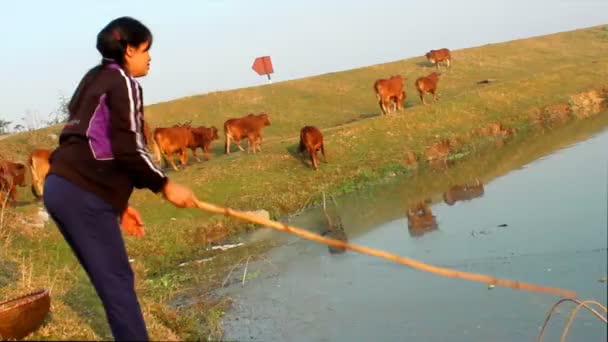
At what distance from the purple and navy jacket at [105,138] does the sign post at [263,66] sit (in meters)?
37.7

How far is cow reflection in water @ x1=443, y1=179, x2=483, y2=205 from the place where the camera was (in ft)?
45.0

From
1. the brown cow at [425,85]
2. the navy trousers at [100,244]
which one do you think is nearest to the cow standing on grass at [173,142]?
the brown cow at [425,85]

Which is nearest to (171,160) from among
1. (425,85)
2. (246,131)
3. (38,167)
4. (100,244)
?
(246,131)

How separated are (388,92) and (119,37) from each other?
22.4m

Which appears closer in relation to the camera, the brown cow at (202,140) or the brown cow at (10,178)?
the brown cow at (10,178)

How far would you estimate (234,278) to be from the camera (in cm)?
1100

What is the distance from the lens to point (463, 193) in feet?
46.9

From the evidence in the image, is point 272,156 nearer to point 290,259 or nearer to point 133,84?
point 290,259

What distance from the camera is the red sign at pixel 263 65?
41094 millimetres

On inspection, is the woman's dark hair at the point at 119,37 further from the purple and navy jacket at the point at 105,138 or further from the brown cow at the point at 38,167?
the brown cow at the point at 38,167

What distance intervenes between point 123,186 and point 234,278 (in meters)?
7.42

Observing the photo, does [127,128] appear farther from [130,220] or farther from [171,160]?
[171,160]

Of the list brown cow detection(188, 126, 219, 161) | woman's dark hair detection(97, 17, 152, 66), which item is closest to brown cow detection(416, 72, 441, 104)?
brown cow detection(188, 126, 219, 161)

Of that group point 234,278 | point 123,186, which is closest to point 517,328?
point 123,186
